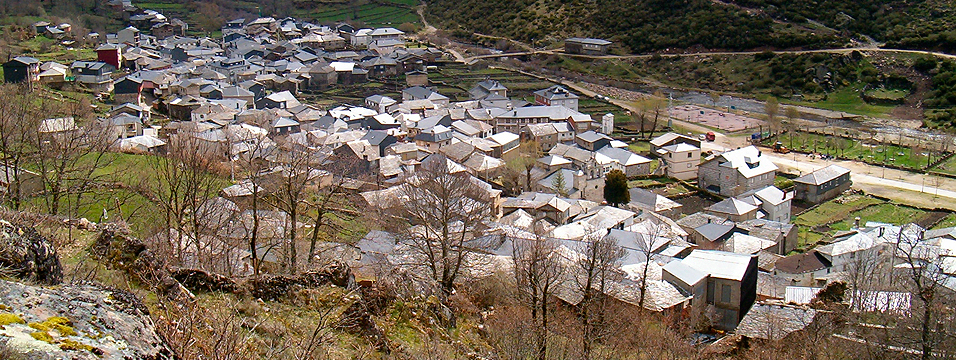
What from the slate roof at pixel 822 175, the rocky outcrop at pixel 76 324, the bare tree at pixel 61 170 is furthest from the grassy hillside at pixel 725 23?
the rocky outcrop at pixel 76 324

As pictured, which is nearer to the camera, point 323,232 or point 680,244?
point 323,232

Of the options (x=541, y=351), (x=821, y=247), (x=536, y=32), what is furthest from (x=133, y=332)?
(x=536, y=32)

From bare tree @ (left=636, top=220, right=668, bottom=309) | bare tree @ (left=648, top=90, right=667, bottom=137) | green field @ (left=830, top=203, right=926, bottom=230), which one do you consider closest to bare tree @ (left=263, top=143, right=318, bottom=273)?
bare tree @ (left=636, top=220, right=668, bottom=309)

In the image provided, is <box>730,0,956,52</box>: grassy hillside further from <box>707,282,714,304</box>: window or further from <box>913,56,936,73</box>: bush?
<box>707,282,714,304</box>: window

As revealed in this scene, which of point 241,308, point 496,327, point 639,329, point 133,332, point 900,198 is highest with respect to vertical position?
point 133,332

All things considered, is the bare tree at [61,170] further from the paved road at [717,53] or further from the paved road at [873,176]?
the paved road at [717,53]

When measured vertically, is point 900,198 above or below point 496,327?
below

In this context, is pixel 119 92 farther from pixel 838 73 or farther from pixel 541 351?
pixel 838 73

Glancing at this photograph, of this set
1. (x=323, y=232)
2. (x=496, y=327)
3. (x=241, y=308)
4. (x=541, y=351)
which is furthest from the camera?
(x=323, y=232)
